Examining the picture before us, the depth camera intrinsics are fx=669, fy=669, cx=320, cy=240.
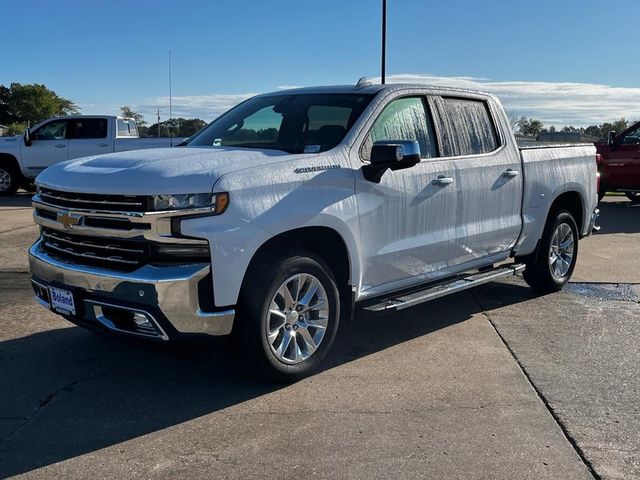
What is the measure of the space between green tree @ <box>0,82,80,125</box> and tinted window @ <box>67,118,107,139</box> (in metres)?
88.7

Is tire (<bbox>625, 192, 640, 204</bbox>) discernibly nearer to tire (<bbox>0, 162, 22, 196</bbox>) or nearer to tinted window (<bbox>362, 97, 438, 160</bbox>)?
tinted window (<bbox>362, 97, 438, 160</bbox>)

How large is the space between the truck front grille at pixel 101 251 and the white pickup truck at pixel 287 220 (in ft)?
0.03

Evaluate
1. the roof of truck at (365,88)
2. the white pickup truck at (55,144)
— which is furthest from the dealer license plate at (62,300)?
the white pickup truck at (55,144)

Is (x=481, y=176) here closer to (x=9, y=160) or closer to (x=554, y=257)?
(x=554, y=257)

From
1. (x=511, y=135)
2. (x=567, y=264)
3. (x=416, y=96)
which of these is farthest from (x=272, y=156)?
(x=567, y=264)

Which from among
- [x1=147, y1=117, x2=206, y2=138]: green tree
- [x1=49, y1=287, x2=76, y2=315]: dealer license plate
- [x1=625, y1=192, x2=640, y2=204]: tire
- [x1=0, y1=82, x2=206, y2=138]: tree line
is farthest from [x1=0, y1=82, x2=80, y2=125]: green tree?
[x1=49, y1=287, x2=76, y2=315]: dealer license plate

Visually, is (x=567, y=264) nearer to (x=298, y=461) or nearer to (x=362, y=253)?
(x=362, y=253)

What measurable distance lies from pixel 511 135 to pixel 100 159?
3.80 metres

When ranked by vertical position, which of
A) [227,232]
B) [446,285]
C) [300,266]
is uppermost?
[227,232]

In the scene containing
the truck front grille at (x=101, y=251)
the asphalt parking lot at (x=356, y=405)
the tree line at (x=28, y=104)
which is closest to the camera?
the asphalt parking lot at (x=356, y=405)

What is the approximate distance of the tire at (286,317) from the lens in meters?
4.10

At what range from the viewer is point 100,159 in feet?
14.9

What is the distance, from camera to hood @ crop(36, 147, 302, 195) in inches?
152

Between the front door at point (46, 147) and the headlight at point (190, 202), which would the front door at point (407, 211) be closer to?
the headlight at point (190, 202)
